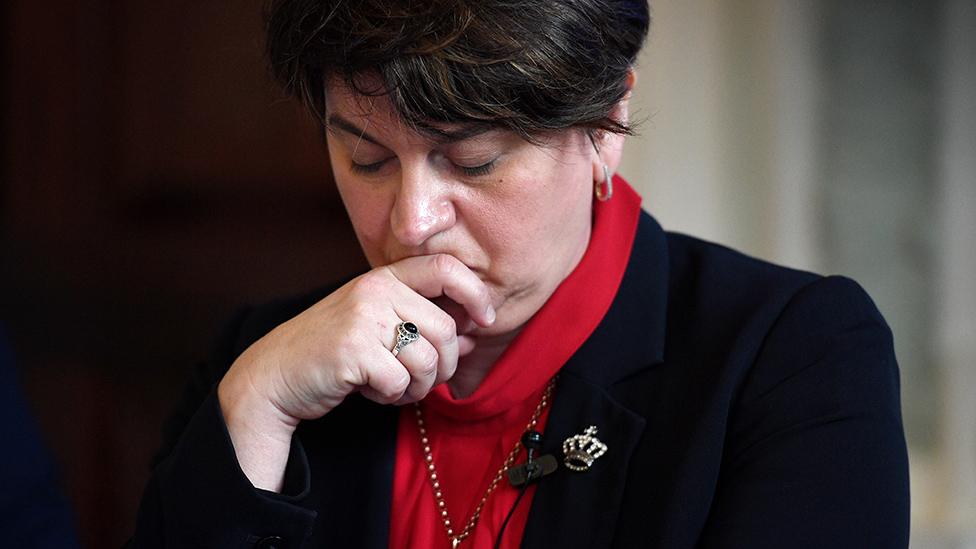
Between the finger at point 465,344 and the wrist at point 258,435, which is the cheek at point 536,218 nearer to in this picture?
the finger at point 465,344

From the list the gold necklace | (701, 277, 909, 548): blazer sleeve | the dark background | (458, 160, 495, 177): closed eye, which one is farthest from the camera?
the dark background

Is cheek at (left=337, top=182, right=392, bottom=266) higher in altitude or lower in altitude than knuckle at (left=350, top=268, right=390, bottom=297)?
higher

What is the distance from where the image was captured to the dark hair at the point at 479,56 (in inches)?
48.6

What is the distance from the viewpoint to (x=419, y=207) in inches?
51.9

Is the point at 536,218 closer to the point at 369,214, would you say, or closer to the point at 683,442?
the point at 369,214

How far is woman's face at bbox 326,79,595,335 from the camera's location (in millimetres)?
1312

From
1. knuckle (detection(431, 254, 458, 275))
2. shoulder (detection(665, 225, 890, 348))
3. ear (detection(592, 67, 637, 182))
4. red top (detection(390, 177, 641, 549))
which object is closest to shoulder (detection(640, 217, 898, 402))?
shoulder (detection(665, 225, 890, 348))

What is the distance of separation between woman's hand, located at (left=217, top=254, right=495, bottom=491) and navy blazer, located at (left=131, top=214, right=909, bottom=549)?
0.03m

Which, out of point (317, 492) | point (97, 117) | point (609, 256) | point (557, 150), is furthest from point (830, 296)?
point (97, 117)

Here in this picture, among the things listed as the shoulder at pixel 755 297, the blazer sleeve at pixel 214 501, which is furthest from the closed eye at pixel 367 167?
the shoulder at pixel 755 297

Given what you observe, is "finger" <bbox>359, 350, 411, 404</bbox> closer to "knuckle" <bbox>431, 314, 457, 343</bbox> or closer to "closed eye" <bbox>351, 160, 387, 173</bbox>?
"knuckle" <bbox>431, 314, 457, 343</bbox>

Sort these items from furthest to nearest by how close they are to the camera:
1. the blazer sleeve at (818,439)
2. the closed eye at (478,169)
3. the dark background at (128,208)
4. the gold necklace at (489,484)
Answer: the dark background at (128,208) → the gold necklace at (489,484) → the closed eye at (478,169) → the blazer sleeve at (818,439)

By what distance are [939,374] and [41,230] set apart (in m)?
2.25

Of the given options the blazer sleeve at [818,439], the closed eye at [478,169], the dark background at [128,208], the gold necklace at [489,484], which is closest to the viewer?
the blazer sleeve at [818,439]
